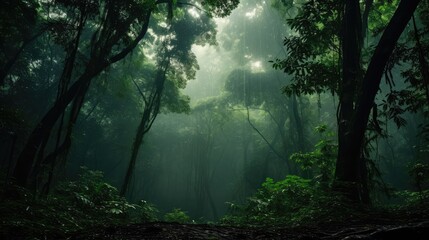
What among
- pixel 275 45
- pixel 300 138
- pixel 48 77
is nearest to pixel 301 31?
pixel 300 138

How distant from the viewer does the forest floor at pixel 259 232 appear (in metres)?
2.32

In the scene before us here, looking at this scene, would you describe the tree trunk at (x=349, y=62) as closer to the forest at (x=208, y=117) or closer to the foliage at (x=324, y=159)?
the forest at (x=208, y=117)

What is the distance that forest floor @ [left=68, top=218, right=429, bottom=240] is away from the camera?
7.60ft

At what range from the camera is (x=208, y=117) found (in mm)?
29297

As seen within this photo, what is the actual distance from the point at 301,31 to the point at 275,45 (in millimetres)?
18049

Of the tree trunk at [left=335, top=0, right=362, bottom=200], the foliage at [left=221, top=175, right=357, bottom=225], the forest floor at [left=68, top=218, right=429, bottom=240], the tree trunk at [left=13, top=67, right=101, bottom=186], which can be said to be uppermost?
the tree trunk at [left=335, top=0, right=362, bottom=200]

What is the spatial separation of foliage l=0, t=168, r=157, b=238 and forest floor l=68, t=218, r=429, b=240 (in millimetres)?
561

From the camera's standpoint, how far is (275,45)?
79.2 ft

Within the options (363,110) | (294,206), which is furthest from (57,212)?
(363,110)

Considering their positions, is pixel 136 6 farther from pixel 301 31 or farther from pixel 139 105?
pixel 139 105

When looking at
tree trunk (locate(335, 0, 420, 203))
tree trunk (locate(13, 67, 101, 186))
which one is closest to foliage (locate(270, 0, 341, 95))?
tree trunk (locate(335, 0, 420, 203))

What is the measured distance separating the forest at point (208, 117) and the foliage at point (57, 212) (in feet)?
0.09

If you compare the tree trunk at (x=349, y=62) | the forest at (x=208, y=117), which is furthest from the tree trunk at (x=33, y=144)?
the tree trunk at (x=349, y=62)

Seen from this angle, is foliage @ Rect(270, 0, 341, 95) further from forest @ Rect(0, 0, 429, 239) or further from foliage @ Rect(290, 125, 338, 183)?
foliage @ Rect(290, 125, 338, 183)
